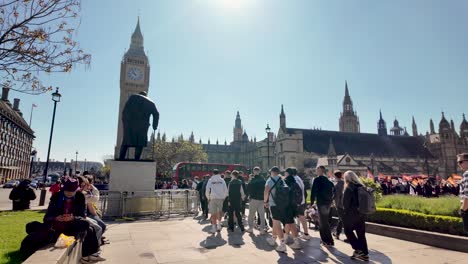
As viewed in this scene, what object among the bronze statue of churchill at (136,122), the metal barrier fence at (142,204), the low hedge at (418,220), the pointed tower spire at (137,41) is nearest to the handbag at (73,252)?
the metal barrier fence at (142,204)

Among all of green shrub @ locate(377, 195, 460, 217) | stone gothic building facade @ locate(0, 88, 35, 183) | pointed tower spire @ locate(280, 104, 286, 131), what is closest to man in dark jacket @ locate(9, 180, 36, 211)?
green shrub @ locate(377, 195, 460, 217)

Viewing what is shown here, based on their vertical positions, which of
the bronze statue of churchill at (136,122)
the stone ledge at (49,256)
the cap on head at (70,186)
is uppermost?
the bronze statue of churchill at (136,122)

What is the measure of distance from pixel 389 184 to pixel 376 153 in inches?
2183

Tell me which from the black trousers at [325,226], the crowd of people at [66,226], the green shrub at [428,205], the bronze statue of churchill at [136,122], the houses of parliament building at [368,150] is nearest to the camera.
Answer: the crowd of people at [66,226]

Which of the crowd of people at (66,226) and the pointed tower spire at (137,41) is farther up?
the pointed tower spire at (137,41)

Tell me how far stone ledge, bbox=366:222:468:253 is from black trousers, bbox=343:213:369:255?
2805 millimetres

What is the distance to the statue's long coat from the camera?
1288cm

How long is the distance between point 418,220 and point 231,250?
6.41 meters

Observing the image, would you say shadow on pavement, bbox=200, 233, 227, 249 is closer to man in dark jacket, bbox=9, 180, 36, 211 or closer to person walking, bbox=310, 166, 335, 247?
person walking, bbox=310, 166, 335, 247

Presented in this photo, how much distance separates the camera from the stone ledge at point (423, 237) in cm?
709

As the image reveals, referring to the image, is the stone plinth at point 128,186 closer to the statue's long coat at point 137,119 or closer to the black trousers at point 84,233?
the statue's long coat at point 137,119

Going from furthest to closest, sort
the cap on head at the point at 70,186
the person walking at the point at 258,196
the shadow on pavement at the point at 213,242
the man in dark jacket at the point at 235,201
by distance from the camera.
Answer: the man in dark jacket at the point at 235,201, the person walking at the point at 258,196, the shadow on pavement at the point at 213,242, the cap on head at the point at 70,186

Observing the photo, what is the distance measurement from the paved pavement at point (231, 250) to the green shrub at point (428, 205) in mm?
1783

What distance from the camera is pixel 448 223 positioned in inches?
312
